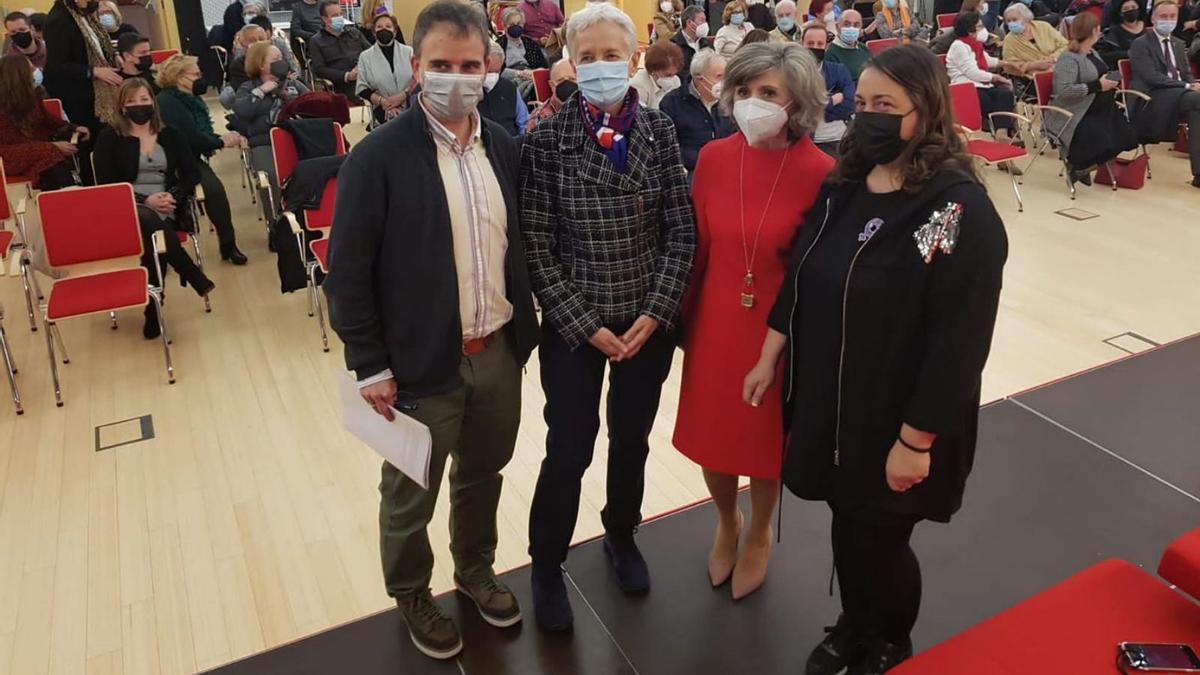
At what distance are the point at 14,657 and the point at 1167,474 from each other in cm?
408

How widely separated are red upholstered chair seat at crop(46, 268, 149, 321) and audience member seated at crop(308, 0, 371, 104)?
446cm

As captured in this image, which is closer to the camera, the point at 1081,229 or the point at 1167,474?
the point at 1167,474

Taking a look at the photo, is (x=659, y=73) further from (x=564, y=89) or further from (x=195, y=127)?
(x=195, y=127)

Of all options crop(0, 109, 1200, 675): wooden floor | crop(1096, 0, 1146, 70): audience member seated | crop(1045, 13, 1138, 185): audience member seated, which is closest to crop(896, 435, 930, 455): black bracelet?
crop(0, 109, 1200, 675): wooden floor

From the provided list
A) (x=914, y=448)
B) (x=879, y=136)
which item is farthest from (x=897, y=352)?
(x=879, y=136)

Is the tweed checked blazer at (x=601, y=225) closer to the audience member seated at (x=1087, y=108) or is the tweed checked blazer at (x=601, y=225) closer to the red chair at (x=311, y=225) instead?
the red chair at (x=311, y=225)

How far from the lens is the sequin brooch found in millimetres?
1860

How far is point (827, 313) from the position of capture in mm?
2074

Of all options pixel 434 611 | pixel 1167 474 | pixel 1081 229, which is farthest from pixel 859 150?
pixel 1081 229

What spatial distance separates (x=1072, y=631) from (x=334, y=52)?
325 inches

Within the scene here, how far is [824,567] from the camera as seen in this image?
2977mm

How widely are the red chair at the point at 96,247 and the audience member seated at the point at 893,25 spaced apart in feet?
29.6

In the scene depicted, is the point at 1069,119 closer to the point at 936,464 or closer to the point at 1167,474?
the point at 1167,474

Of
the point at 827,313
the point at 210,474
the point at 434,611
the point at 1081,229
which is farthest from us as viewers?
the point at 1081,229
